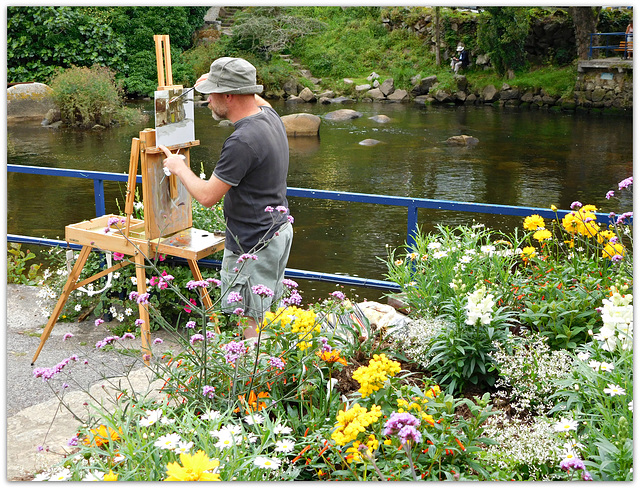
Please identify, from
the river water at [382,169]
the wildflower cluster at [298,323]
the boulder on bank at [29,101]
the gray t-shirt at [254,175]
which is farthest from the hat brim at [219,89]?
the boulder on bank at [29,101]

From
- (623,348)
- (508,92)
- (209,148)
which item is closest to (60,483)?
(623,348)

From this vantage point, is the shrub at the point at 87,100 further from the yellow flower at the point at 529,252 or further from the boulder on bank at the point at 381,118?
the yellow flower at the point at 529,252

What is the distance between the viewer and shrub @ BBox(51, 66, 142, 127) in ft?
53.6

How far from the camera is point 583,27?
66.6ft

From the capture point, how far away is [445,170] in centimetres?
1230

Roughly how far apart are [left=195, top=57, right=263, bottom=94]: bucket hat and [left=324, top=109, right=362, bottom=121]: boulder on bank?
48.8ft

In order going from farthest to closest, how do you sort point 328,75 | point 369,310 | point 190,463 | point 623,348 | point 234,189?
point 328,75, point 369,310, point 234,189, point 623,348, point 190,463

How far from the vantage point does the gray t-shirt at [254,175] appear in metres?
3.01

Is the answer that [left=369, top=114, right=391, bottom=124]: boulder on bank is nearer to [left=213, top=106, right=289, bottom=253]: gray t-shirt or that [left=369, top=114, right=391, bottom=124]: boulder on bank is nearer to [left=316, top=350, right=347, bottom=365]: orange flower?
[left=213, top=106, right=289, bottom=253]: gray t-shirt

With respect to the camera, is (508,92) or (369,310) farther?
(508,92)

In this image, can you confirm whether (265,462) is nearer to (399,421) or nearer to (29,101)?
(399,421)

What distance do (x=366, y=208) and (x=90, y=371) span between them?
6375 millimetres

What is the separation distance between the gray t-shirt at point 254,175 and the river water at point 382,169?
3.03 metres

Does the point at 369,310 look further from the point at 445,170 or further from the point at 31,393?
the point at 445,170
